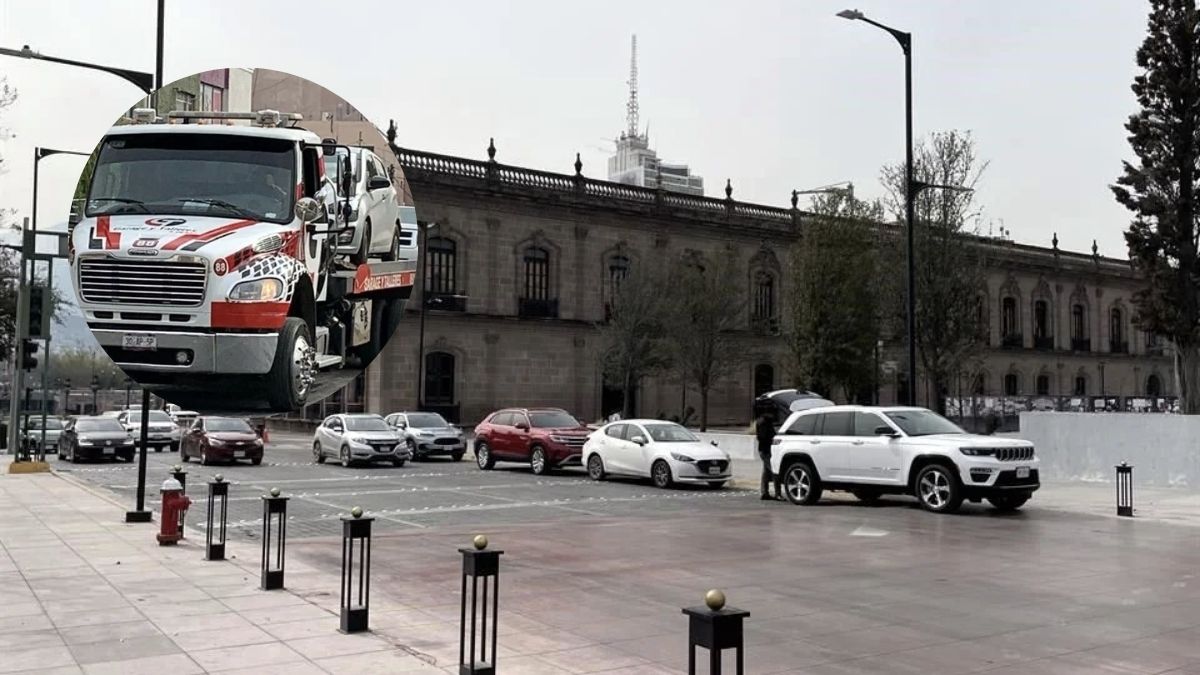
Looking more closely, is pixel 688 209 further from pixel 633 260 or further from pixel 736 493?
pixel 736 493

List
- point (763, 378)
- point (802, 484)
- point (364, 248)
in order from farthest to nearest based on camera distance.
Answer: point (763, 378) → point (802, 484) → point (364, 248)

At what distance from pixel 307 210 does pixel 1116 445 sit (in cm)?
2521

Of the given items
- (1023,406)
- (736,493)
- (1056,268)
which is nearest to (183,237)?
(736,493)

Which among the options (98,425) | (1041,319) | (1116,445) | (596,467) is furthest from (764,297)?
(98,425)

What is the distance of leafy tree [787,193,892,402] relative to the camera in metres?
35.9

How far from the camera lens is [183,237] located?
10.1ft

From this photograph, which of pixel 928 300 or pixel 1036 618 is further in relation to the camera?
pixel 928 300

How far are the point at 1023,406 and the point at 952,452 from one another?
22.8 metres

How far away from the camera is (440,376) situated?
44781mm

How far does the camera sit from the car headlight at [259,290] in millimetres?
3090

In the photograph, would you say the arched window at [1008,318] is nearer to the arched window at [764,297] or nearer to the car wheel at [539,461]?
the arched window at [764,297]

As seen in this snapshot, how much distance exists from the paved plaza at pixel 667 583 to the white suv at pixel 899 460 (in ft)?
1.81

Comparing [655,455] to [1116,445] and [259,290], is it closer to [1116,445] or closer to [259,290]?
[1116,445]

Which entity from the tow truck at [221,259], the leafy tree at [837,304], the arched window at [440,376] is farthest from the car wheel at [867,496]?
the arched window at [440,376]
